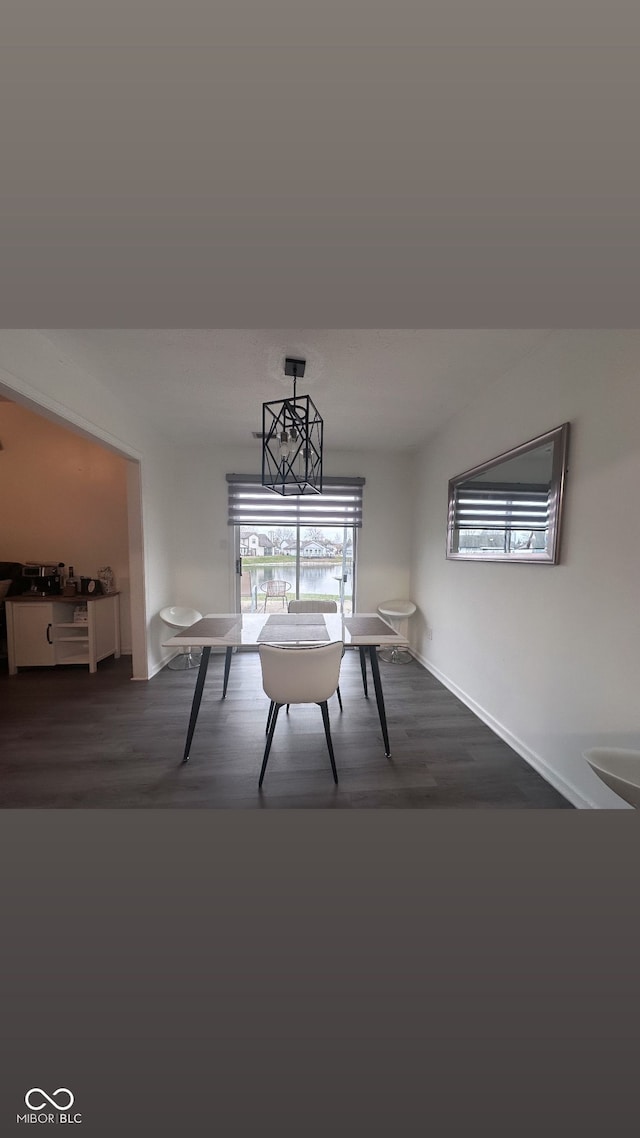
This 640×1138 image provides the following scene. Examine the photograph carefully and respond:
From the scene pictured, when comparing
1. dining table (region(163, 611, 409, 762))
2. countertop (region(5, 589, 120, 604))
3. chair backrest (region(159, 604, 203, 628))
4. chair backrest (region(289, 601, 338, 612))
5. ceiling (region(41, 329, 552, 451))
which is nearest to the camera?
ceiling (region(41, 329, 552, 451))

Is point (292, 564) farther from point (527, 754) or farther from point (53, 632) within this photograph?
point (527, 754)

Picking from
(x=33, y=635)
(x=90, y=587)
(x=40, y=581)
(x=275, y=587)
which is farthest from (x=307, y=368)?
(x=33, y=635)

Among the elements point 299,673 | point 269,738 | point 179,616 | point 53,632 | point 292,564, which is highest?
point 292,564

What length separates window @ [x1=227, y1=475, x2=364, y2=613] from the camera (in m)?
4.02

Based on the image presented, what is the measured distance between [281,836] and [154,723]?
80.1 inches

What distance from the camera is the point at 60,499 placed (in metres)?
3.70

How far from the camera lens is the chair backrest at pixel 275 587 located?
4.24 meters

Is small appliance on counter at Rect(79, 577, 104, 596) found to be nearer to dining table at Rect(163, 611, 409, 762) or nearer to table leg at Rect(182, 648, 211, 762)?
dining table at Rect(163, 611, 409, 762)

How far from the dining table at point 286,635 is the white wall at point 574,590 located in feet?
2.53

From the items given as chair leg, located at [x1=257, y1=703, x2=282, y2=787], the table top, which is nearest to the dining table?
the table top

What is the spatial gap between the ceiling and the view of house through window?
52.3 inches

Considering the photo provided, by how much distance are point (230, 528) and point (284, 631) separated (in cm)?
218

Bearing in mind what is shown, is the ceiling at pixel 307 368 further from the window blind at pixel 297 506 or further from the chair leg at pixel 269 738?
the chair leg at pixel 269 738

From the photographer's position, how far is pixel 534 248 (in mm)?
630
